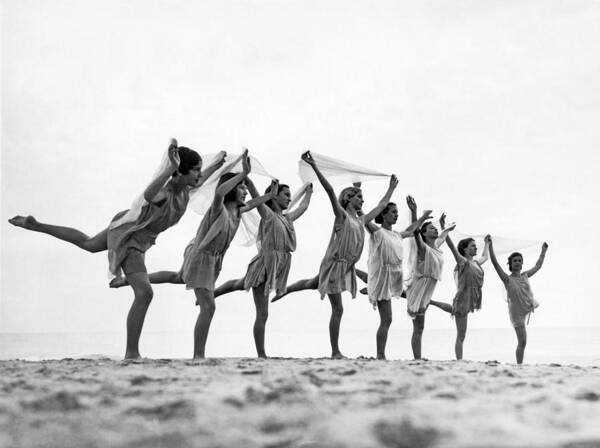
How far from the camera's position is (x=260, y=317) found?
9.41 meters

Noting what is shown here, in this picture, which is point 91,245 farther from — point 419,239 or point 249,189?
point 419,239

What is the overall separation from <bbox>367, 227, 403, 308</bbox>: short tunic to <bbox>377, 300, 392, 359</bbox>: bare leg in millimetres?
97

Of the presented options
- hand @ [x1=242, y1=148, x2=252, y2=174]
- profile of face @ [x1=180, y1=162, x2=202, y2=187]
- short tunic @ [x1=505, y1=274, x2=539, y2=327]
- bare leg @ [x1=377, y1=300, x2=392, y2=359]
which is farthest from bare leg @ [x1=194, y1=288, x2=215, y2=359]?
short tunic @ [x1=505, y1=274, x2=539, y2=327]

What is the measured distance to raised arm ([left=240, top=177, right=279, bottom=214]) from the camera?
9005 mm

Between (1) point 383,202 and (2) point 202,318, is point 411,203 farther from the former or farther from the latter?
(2) point 202,318

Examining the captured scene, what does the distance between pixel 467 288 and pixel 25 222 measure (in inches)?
308

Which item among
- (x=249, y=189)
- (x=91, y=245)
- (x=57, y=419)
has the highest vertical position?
(x=249, y=189)

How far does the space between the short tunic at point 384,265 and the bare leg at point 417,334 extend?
4.20 ft

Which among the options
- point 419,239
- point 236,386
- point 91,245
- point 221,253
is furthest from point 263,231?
point 236,386

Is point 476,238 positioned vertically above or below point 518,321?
above

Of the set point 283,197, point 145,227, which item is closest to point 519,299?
point 283,197

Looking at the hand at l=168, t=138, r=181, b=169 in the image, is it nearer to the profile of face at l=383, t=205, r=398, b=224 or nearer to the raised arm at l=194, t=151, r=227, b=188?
the raised arm at l=194, t=151, r=227, b=188

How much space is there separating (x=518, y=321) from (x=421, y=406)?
33.1 feet

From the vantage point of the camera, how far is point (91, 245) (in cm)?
800
